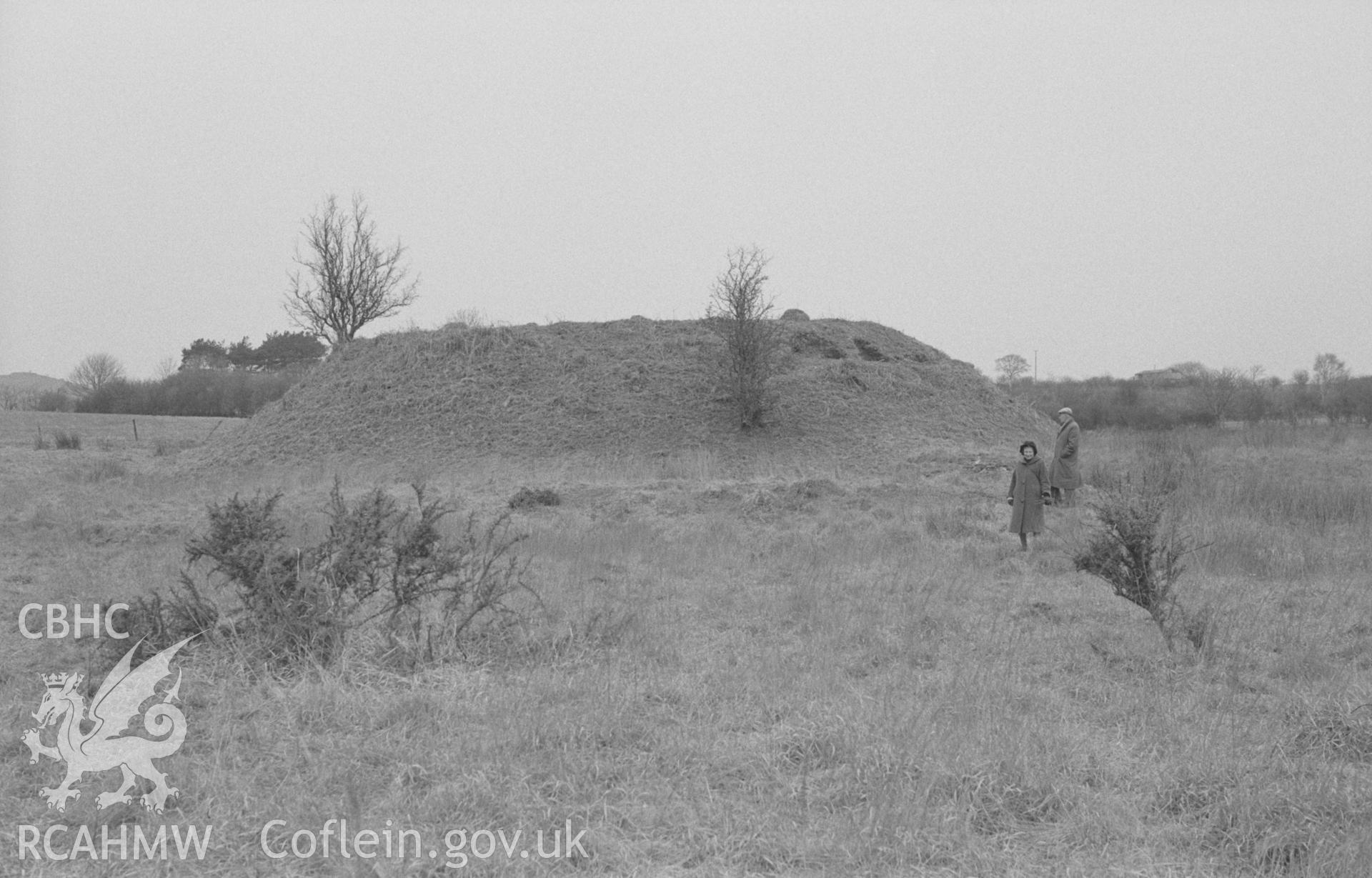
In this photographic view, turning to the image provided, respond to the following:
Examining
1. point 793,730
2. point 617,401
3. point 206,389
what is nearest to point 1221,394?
point 617,401

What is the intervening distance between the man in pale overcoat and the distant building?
3600 centimetres

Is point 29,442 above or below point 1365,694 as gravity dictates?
above

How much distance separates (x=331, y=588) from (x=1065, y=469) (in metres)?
11.2

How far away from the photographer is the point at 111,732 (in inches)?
159

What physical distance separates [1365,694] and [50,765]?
6.54 meters

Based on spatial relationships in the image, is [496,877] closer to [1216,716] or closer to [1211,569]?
[1216,716]

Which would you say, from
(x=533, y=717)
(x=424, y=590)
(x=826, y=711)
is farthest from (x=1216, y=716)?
(x=424, y=590)

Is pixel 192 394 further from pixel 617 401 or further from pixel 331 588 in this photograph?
pixel 331 588

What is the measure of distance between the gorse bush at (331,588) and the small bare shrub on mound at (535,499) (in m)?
8.53

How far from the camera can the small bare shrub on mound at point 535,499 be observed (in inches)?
583

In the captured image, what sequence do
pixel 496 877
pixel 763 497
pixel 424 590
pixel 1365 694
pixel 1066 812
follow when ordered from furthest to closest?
pixel 763 497, pixel 424 590, pixel 1365 694, pixel 1066 812, pixel 496 877

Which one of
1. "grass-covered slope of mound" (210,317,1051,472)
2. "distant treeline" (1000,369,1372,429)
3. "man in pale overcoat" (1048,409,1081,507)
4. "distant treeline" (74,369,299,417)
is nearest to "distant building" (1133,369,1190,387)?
"distant treeline" (1000,369,1372,429)

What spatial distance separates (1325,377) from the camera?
47.5 metres

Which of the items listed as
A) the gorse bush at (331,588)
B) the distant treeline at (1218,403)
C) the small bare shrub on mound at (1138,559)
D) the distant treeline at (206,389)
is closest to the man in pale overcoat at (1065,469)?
the small bare shrub on mound at (1138,559)
